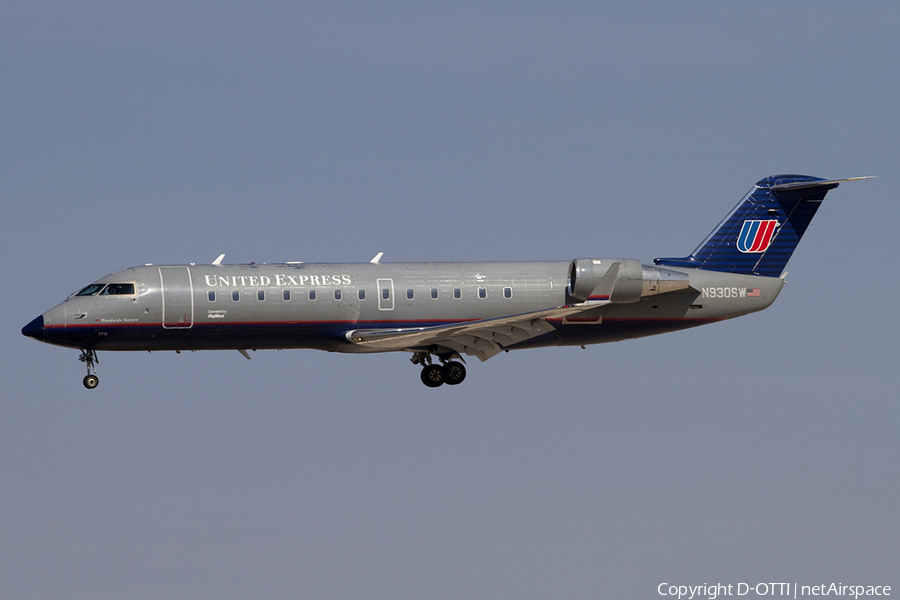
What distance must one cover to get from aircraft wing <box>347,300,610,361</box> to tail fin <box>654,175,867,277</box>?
5075 mm

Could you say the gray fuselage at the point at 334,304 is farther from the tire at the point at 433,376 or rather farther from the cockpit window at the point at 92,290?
the tire at the point at 433,376

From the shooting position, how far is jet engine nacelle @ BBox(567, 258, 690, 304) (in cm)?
4044

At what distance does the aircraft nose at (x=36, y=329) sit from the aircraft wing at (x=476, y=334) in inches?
367

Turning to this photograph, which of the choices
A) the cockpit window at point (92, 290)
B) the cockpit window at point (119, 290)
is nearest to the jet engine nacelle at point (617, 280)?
the cockpit window at point (119, 290)

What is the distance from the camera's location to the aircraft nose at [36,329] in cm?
3934

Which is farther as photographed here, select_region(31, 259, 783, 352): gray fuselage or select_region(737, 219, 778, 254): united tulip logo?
select_region(737, 219, 778, 254): united tulip logo

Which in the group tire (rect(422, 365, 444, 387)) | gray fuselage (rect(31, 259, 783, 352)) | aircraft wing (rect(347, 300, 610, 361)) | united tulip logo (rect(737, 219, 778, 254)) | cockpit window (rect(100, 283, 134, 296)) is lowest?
tire (rect(422, 365, 444, 387))

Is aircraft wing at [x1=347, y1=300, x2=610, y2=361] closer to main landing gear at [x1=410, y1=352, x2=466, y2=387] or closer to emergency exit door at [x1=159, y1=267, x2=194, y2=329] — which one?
main landing gear at [x1=410, y1=352, x2=466, y2=387]

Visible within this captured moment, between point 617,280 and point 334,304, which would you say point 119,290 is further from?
point 617,280

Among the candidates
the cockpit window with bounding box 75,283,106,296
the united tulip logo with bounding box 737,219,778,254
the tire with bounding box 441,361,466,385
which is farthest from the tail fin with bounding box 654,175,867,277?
the cockpit window with bounding box 75,283,106,296

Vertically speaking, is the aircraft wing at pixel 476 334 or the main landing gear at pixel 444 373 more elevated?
the aircraft wing at pixel 476 334

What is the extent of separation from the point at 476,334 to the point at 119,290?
11.0m

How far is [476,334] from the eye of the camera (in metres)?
40.1

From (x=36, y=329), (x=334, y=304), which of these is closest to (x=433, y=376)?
(x=334, y=304)
